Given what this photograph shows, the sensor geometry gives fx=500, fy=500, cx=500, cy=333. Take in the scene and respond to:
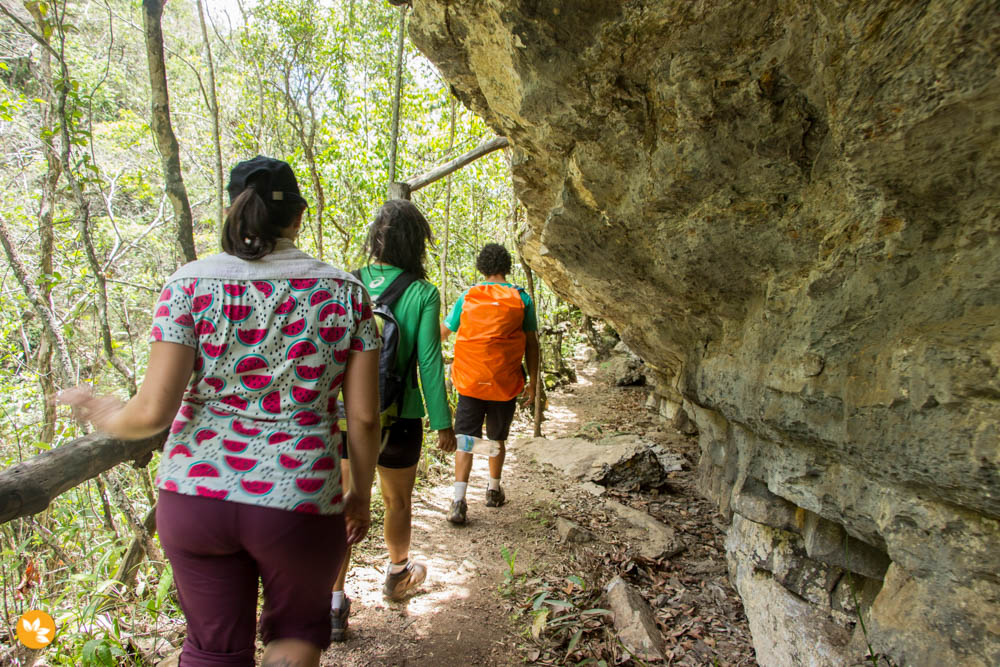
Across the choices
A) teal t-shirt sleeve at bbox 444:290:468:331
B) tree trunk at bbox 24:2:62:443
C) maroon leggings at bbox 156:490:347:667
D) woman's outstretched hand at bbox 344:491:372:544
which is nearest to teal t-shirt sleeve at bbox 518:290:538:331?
teal t-shirt sleeve at bbox 444:290:468:331

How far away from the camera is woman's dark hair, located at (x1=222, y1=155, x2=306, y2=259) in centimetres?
148

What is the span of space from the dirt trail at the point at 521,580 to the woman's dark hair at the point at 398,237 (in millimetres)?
1956

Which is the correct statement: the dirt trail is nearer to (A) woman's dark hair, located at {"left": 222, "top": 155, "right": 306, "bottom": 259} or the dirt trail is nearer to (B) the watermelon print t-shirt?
(B) the watermelon print t-shirt

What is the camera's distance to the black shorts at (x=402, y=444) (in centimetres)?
248

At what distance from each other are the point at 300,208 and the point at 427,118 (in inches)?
318

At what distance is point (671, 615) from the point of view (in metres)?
3.03

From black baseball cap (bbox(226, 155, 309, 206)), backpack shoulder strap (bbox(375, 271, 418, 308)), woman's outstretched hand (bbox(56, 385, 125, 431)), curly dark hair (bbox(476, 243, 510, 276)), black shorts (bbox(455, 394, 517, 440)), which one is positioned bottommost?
black shorts (bbox(455, 394, 517, 440))

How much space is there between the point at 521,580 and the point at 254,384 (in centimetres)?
255

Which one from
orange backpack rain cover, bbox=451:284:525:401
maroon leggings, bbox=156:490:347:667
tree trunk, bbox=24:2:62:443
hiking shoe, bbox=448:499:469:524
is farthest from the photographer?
tree trunk, bbox=24:2:62:443

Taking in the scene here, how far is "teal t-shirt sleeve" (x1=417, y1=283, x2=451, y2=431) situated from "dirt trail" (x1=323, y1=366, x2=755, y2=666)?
1243 millimetres

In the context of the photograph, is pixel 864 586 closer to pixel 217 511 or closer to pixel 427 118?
pixel 217 511

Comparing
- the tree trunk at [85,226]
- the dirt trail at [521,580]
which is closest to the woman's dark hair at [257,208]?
the dirt trail at [521,580]

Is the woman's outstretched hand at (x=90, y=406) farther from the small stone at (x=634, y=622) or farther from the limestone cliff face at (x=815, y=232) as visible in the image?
the small stone at (x=634, y=622)

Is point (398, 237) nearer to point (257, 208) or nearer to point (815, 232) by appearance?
point (257, 208)
